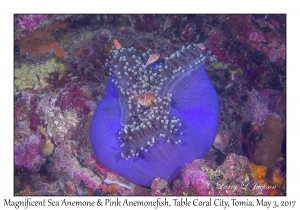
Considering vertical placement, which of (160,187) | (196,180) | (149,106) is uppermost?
(149,106)

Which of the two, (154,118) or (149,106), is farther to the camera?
(149,106)

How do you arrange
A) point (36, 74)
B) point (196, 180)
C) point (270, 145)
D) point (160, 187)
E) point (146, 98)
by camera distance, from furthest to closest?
point (36, 74) → point (270, 145) → point (160, 187) → point (146, 98) → point (196, 180)

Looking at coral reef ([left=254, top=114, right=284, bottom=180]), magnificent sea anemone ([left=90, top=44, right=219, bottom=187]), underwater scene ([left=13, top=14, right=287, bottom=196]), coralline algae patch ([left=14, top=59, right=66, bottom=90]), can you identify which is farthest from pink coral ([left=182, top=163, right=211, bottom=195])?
coralline algae patch ([left=14, top=59, right=66, bottom=90])

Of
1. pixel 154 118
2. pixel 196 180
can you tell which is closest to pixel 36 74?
pixel 154 118

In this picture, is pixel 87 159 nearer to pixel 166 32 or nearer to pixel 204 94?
pixel 204 94

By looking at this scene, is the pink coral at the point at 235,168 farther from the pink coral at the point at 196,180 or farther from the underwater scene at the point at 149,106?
the pink coral at the point at 196,180

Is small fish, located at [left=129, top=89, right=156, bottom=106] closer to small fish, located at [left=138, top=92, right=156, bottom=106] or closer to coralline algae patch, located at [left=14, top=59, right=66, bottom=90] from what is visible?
small fish, located at [left=138, top=92, right=156, bottom=106]

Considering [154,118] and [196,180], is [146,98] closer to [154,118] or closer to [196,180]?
[154,118]
